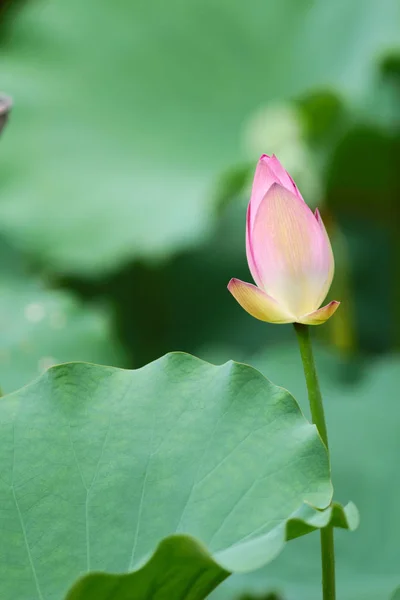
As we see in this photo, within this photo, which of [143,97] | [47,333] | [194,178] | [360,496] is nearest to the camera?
[360,496]

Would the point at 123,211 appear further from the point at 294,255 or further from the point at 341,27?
the point at 294,255

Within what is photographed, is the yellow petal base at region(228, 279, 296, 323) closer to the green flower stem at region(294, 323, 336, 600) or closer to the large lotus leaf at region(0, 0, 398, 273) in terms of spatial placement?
the green flower stem at region(294, 323, 336, 600)

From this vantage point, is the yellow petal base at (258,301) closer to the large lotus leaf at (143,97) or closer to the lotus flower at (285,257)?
the lotus flower at (285,257)

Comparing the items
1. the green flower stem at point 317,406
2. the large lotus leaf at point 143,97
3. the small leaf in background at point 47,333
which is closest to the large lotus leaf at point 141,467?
the green flower stem at point 317,406

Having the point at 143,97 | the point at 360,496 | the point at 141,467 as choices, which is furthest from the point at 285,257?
the point at 143,97

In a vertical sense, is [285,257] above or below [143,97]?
above

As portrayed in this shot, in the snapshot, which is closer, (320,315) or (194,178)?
(320,315)

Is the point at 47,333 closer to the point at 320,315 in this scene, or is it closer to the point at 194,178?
the point at 194,178
